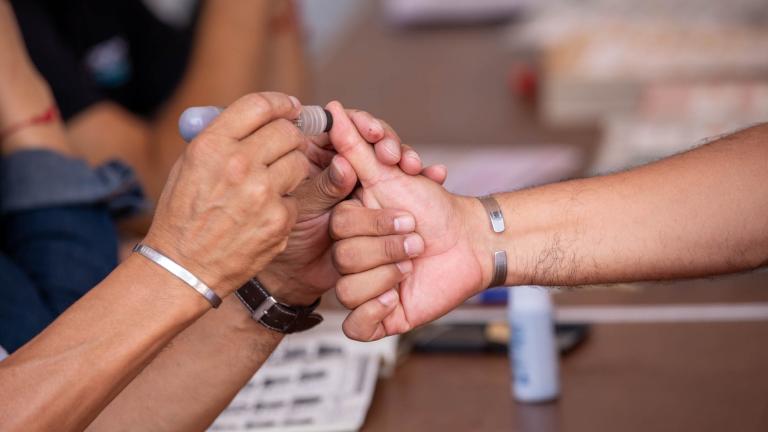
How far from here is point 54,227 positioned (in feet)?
4.54

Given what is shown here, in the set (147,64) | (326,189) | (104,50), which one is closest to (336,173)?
(326,189)

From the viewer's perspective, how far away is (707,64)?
244cm

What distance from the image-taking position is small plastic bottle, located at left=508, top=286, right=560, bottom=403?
120 centimetres

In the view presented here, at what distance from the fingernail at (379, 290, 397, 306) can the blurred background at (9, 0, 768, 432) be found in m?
0.16

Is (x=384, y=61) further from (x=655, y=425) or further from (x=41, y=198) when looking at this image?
(x=655, y=425)

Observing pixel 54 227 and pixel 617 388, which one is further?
pixel 54 227

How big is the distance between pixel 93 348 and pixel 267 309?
0.26 metres

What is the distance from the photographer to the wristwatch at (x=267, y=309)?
1.14 m

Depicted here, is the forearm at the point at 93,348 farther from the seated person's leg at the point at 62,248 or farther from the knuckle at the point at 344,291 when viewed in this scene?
the seated person's leg at the point at 62,248

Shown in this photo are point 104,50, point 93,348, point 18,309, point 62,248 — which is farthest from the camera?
point 104,50

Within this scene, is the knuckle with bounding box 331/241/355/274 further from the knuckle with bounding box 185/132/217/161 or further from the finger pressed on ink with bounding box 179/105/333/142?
the knuckle with bounding box 185/132/217/161

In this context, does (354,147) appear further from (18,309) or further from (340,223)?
(18,309)

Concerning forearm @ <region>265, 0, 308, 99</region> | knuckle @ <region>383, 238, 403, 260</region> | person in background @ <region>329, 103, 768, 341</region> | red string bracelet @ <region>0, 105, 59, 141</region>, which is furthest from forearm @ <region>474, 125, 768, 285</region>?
forearm @ <region>265, 0, 308, 99</region>

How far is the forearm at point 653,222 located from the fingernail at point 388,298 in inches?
4.9
